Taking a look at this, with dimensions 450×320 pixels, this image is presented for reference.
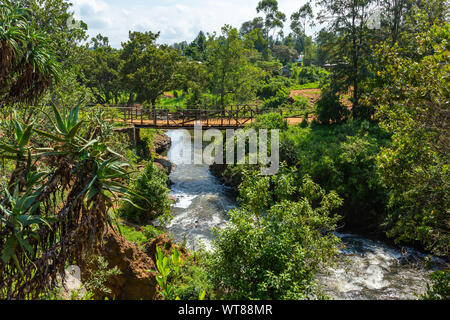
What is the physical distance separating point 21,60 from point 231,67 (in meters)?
22.2

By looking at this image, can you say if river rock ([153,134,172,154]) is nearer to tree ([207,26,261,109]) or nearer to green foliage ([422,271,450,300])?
tree ([207,26,261,109])

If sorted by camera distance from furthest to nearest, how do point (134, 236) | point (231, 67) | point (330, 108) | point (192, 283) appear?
point (231, 67), point (330, 108), point (134, 236), point (192, 283)

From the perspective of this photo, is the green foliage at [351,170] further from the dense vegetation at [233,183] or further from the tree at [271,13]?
the tree at [271,13]

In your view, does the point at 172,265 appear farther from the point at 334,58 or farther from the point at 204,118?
the point at 334,58

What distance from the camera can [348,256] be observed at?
11.5m

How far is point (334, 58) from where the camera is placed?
21328 mm

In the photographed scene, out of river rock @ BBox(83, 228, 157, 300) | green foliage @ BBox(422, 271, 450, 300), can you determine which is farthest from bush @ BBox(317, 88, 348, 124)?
river rock @ BBox(83, 228, 157, 300)

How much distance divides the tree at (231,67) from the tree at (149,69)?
15.2ft

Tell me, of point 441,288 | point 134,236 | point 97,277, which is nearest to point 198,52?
point 134,236

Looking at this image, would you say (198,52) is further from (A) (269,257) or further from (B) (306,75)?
(A) (269,257)

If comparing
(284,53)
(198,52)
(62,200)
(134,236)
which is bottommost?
(134,236)

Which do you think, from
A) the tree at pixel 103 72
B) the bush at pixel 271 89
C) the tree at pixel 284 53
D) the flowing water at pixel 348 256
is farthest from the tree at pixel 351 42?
the tree at pixel 284 53
